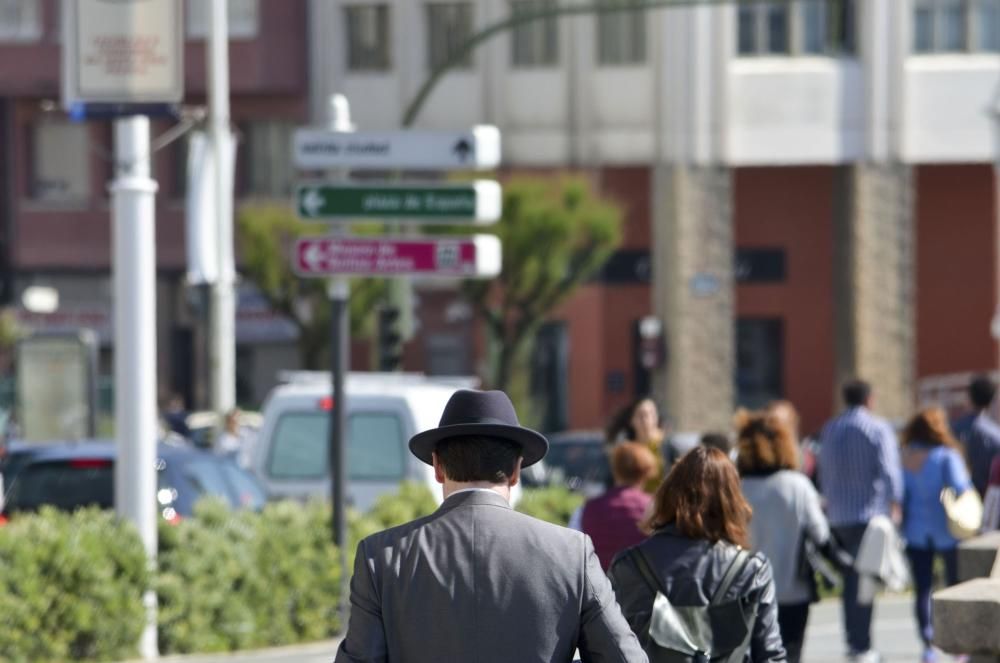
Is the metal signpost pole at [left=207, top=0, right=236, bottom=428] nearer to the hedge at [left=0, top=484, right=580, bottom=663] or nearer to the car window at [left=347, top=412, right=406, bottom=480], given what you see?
the car window at [left=347, top=412, right=406, bottom=480]

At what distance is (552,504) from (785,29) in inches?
1164

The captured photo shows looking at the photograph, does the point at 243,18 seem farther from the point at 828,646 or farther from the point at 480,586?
the point at 480,586

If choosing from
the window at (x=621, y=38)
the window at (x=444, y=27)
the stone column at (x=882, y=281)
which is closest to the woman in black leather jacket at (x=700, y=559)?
the stone column at (x=882, y=281)

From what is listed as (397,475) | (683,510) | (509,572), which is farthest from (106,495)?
(509,572)

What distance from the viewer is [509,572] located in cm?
467

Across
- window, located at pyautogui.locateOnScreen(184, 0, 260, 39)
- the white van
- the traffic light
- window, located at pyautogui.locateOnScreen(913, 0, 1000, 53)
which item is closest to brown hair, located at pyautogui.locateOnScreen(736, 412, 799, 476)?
the white van

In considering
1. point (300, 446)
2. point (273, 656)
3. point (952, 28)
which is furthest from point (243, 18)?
point (273, 656)

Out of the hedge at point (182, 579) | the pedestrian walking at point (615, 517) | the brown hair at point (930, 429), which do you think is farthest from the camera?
the brown hair at point (930, 429)

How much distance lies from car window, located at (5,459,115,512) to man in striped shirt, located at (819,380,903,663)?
16.2 ft

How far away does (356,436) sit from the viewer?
16781 mm

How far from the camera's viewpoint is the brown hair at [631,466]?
9.19 meters

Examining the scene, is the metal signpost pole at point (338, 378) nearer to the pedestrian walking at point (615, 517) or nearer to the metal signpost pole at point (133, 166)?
the metal signpost pole at point (133, 166)

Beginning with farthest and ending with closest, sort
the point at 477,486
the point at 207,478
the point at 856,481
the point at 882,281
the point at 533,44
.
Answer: the point at 533,44 → the point at 882,281 → the point at 207,478 → the point at 856,481 → the point at 477,486

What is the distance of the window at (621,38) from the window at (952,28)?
17.8 ft
